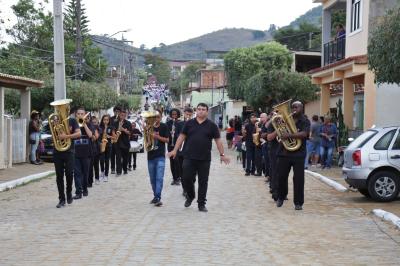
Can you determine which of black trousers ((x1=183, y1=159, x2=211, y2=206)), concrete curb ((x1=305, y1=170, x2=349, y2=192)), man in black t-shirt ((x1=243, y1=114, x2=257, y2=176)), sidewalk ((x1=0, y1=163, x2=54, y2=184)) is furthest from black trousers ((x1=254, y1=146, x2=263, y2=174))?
black trousers ((x1=183, y1=159, x2=211, y2=206))

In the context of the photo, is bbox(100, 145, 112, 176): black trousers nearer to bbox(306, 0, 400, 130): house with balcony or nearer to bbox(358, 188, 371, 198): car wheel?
bbox(358, 188, 371, 198): car wheel

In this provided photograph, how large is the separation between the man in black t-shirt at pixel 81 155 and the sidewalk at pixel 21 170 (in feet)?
13.1

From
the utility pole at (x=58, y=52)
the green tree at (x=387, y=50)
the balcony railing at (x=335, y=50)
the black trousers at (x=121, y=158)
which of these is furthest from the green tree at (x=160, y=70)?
the green tree at (x=387, y=50)

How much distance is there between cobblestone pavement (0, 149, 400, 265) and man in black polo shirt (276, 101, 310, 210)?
37cm

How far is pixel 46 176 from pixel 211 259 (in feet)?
40.8

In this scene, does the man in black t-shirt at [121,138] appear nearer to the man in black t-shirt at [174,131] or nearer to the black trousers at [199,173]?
the man in black t-shirt at [174,131]

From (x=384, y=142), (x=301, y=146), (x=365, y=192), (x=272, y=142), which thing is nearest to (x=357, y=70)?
(x=365, y=192)

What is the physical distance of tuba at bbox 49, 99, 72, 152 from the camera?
38.9 feet

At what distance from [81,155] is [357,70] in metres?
11.2

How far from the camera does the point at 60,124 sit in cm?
1196

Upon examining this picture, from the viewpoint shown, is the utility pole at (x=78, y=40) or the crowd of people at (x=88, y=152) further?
the utility pole at (x=78, y=40)

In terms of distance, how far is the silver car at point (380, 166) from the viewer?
13.0m

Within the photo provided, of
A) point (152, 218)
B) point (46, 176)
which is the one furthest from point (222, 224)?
point (46, 176)

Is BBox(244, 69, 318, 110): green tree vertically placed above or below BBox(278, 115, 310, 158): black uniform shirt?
above
